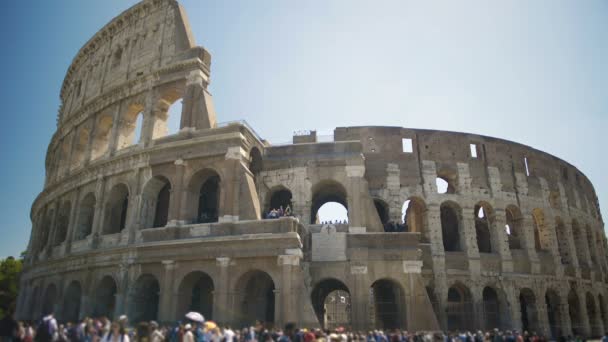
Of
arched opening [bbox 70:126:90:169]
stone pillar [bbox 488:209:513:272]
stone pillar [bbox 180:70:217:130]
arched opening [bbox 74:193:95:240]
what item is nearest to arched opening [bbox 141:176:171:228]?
stone pillar [bbox 180:70:217:130]

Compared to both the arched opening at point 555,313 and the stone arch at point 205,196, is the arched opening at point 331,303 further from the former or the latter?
the arched opening at point 555,313

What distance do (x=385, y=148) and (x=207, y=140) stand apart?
970 centimetres

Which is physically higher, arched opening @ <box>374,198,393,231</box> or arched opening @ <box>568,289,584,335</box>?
arched opening @ <box>374,198,393,231</box>

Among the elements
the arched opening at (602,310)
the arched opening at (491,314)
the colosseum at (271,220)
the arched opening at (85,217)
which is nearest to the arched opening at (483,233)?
the colosseum at (271,220)

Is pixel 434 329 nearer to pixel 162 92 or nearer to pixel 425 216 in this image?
pixel 425 216

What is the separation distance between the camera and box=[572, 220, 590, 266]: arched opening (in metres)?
27.2

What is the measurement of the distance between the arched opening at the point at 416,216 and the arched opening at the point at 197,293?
10240mm

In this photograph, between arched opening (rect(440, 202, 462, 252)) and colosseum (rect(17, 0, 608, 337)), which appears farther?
arched opening (rect(440, 202, 462, 252))

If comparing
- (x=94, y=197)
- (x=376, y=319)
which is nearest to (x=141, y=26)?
(x=94, y=197)

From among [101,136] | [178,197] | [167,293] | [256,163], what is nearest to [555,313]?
[256,163]

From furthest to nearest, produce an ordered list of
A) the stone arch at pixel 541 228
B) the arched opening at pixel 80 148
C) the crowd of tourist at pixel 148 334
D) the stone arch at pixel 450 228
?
the arched opening at pixel 80 148 → the stone arch at pixel 541 228 → the stone arch at pixel 450 228 → the crowd of tourist at pixel 148 334

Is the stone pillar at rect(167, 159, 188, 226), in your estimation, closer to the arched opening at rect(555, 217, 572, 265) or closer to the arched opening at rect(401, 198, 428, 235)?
the arched opening at rect(401, 198, 428, 235)

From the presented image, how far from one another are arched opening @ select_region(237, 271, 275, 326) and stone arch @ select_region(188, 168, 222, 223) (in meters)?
3.03

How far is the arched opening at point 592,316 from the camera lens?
25.6 meters
